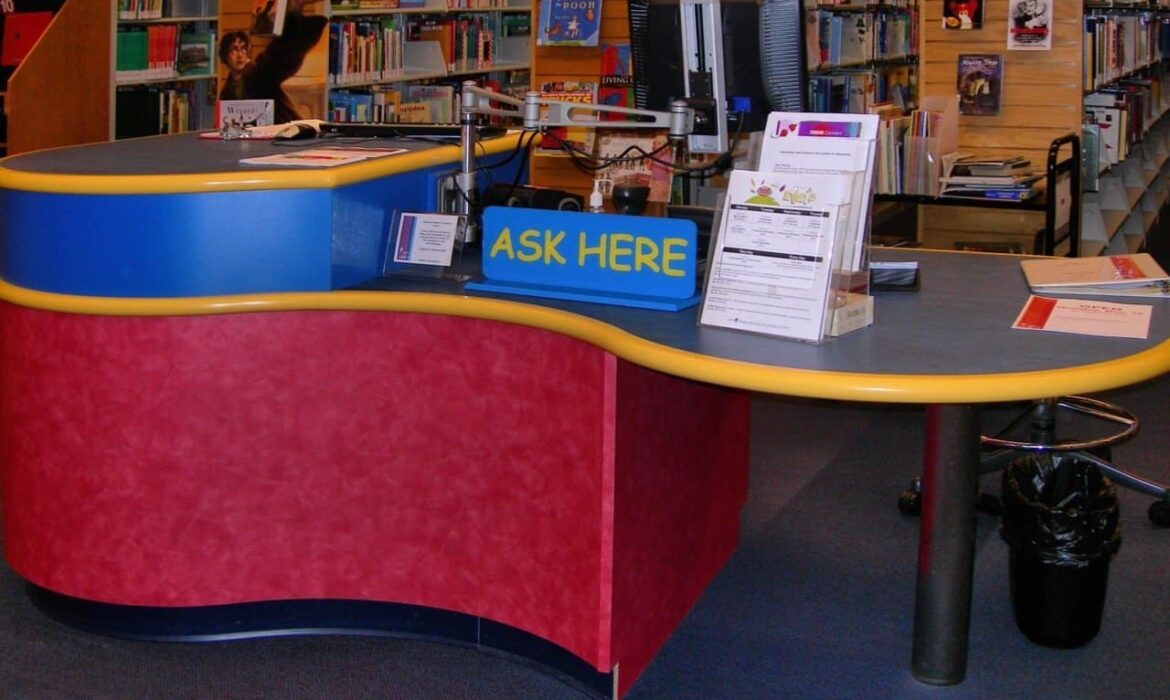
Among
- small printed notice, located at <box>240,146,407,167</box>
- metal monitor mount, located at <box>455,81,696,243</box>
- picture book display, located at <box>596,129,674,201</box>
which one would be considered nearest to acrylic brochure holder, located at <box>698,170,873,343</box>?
metal monitor mount, located at <box>455,81,696,243</box>

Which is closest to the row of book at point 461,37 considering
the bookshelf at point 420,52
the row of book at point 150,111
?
the bookshelf at point 420,52

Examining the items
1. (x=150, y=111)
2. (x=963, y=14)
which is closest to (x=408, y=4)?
(x=150, y=111)

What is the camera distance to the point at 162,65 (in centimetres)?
587

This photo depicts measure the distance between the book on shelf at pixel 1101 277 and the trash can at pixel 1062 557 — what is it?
1.54 feet

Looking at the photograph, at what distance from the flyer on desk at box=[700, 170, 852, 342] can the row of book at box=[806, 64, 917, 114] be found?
118 inches

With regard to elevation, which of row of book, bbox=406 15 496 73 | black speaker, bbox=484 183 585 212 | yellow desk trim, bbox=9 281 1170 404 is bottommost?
yellow desk trim, bbox=9 281 1170 404

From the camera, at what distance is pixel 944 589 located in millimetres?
2557

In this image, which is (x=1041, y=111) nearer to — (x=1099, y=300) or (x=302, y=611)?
(x=1099, y=300)

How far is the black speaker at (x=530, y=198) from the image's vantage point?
295cm

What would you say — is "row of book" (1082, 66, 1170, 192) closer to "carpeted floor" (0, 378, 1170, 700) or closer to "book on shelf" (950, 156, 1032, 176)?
"book on shelf" (950, 156, 1032, 176)

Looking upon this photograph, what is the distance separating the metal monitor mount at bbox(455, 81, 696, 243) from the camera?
2729mm

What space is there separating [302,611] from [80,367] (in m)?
0.68

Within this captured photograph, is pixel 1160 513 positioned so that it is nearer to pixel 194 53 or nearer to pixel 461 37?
pixel 194 53

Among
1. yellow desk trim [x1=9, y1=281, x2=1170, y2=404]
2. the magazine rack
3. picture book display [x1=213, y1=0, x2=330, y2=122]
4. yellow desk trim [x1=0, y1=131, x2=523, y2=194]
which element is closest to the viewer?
yellow desk trim [x1=9, y1=281, x2=1170, y2=404]
